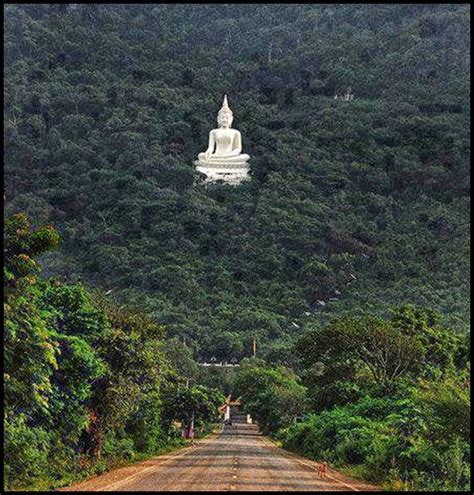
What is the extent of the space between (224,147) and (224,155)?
1.94 meters

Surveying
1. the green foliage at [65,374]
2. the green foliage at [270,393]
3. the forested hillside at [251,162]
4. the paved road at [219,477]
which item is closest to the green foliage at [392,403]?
the paved road at [219,477]

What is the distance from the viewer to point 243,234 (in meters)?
92.7

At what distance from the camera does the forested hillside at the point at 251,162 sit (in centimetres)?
8181

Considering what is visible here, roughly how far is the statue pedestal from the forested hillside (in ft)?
4.51

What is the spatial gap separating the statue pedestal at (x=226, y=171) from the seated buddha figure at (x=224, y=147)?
0.02 metres

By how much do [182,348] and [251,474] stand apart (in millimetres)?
44066

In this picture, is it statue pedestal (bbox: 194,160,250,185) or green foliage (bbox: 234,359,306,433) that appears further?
statue pedestal (bbox: 194,160,250,185)

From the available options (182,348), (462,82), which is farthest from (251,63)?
(182,348)

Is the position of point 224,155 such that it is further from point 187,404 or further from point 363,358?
point 363,358

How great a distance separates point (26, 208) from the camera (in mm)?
93625

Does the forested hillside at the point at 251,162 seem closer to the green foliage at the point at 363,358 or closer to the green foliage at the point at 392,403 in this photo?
the green foliage at the point at 392,403

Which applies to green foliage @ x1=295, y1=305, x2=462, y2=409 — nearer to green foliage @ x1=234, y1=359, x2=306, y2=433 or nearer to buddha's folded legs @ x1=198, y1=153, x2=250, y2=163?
green foliage @ x1=234, y1=359, x2=306, y2=433

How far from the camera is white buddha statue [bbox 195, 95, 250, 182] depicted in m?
103

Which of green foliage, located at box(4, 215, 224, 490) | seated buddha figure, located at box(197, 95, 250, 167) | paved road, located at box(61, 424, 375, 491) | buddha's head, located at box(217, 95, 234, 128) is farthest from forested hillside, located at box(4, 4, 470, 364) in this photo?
green foliage, located at box(4, 215, 224, 490)
